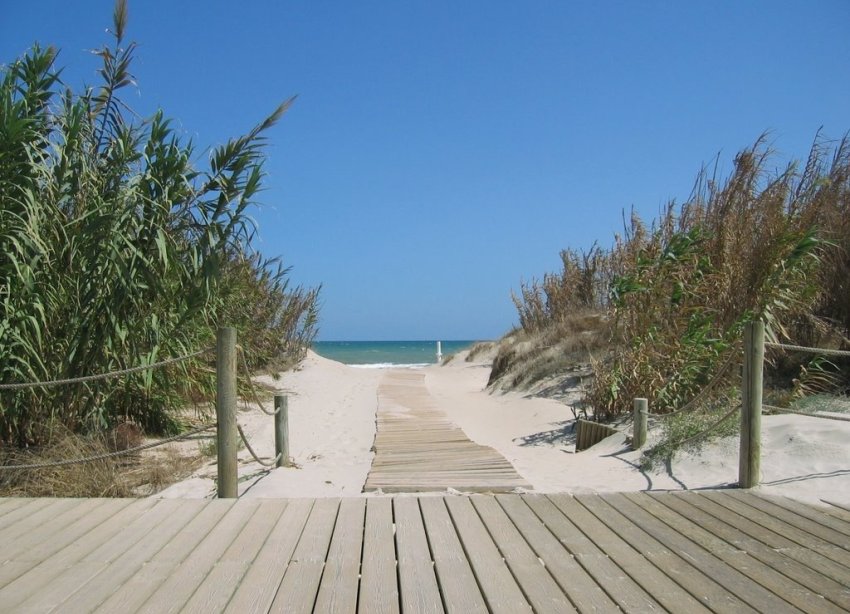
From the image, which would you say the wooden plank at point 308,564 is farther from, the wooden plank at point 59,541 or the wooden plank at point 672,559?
the wooden plank at point 672,559

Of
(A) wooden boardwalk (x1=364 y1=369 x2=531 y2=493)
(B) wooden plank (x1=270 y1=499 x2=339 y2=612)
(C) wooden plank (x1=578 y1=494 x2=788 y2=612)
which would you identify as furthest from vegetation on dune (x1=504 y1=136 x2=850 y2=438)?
(B) wooden plank (x1=270 y1=499 x2=339 y2=612)

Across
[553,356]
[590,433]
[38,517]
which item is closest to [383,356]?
[553,356]

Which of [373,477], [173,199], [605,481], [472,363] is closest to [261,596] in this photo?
[373,477]

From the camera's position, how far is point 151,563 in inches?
113

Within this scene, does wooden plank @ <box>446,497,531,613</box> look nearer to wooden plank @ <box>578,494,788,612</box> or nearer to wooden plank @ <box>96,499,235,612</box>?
wooden plank @ <box>578,494,788,612</box>

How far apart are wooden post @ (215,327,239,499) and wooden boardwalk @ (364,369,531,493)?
102cm

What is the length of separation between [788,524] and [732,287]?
3719 millimetres

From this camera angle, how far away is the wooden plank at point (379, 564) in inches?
97.0

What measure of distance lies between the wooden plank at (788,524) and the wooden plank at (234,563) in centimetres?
266

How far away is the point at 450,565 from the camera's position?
2.84 meters

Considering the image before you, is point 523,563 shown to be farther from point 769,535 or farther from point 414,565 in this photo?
point 769,535

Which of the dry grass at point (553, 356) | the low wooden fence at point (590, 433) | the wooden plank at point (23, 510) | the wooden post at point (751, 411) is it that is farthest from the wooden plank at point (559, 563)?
the dry grass at point (553, 356)

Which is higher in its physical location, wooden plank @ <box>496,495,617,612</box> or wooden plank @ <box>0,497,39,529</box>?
wooden plank @ <box>496,495,617,612</box>

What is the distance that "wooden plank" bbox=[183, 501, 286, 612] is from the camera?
247cm
